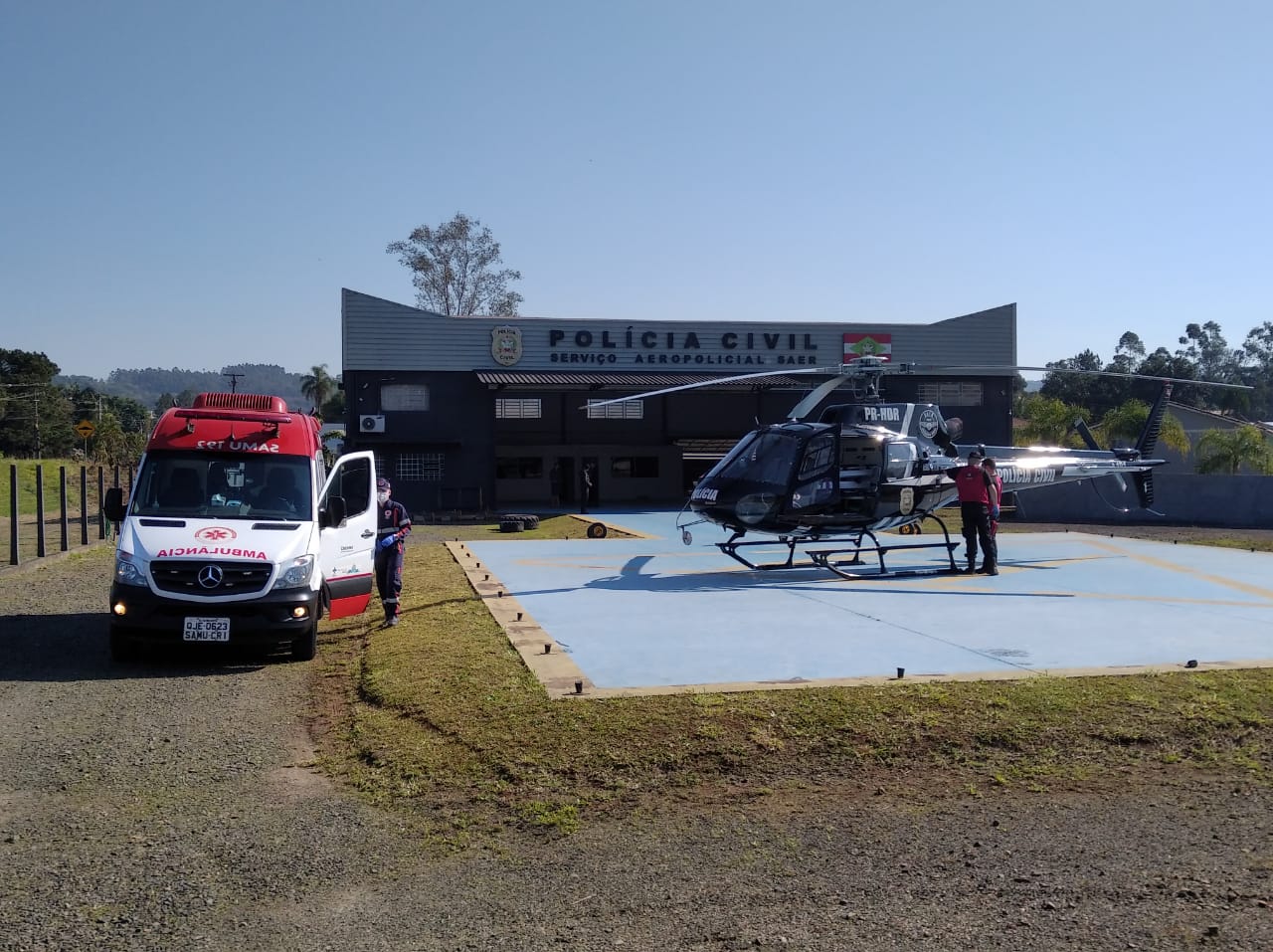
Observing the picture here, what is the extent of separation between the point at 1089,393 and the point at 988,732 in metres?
73.7

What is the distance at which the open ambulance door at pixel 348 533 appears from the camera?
9.91 m

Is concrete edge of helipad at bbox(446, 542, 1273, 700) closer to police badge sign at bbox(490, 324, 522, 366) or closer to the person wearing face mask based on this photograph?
the person wearing face mask

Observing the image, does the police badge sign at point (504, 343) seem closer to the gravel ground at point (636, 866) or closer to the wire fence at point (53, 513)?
the wire fence at point (53, 513)

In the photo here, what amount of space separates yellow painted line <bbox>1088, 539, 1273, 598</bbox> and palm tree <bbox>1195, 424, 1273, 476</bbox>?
22.7m

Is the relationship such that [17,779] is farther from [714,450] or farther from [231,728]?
[714,450]

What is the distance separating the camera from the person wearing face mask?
10961mm

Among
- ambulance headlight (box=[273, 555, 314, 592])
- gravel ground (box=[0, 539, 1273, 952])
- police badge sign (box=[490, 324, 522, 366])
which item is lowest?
gravel ground (box=[0, 539, 1273, 952])

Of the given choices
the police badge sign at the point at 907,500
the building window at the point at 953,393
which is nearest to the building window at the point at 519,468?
the building window at the point at 953,393

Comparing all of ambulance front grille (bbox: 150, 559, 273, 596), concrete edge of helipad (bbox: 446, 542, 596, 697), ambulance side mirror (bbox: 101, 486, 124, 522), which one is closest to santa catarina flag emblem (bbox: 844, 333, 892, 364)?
concrete edge of helipad (bbox: 446, 542, 596, 697)

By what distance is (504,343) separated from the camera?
36188 millimetres

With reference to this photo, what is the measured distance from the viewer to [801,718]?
6.74m

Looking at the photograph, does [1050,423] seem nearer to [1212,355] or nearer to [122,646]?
[122,646]

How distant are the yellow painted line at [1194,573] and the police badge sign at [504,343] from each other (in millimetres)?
21696

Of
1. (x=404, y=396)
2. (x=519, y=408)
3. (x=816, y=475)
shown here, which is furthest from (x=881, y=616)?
(x=519, y=408)
